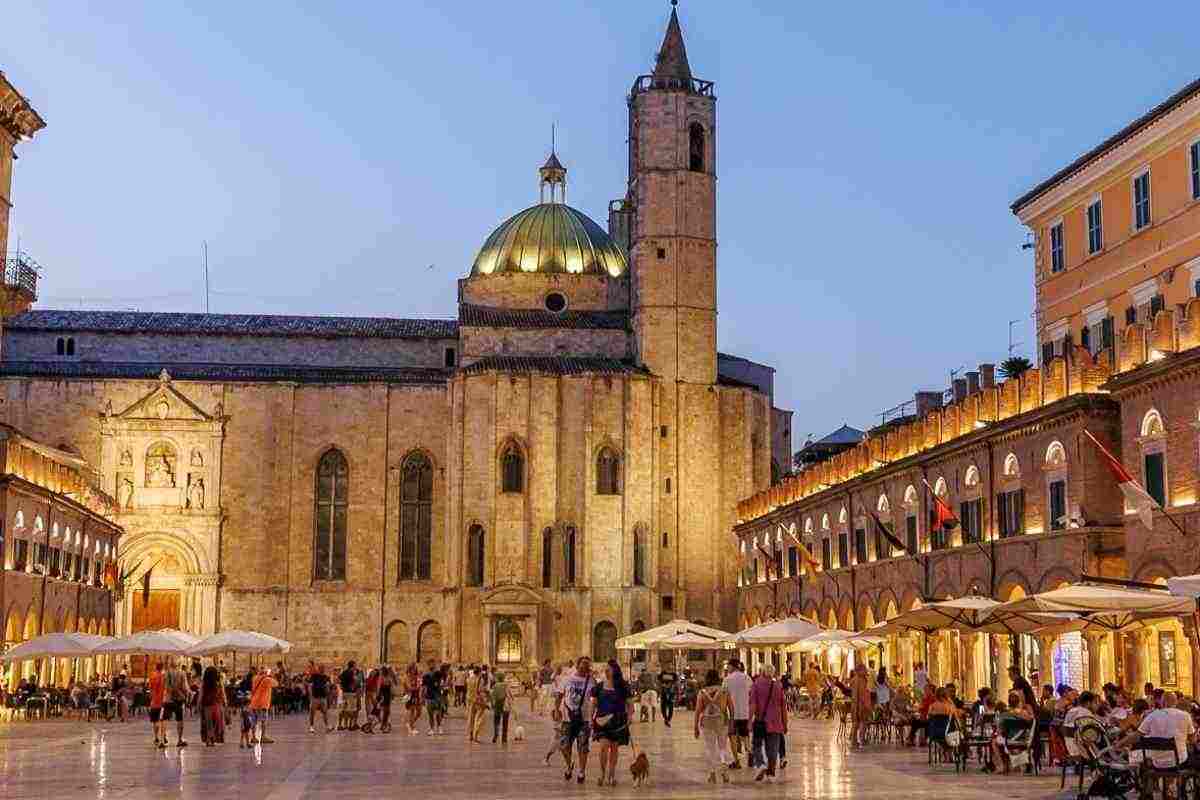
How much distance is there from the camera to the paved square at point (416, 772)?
72.3 ft

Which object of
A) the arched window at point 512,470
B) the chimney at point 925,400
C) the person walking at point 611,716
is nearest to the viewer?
the person walking at point 611,716

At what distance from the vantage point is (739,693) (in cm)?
2581

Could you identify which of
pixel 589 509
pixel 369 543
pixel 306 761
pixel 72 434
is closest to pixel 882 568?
pixel 306 761

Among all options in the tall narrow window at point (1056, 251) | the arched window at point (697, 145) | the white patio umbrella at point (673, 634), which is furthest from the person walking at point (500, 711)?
the arched window at point (697, 145)

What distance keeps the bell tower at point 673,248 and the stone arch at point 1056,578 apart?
1620 inches

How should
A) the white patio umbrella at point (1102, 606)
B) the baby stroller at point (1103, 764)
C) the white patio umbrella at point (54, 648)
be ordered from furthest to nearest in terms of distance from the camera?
the white patio umbrella at point (54, 648), the white patio umbrella at point (1102, 606), the baby stroller at point (1103, 764)

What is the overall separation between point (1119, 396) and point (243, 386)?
50895mm

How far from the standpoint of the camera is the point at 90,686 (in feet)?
175

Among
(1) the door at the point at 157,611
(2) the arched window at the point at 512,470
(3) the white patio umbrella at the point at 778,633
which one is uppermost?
(2) the arched window at the point at 512,470

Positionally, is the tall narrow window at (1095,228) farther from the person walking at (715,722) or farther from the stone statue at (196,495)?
the stone statue at (196,495)

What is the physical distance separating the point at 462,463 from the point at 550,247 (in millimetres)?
13760

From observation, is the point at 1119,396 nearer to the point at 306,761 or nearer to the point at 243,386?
the point at 306,761

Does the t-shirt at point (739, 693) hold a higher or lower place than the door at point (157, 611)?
lower

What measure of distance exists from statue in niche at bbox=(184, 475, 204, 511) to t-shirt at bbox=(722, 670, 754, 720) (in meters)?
53.4
